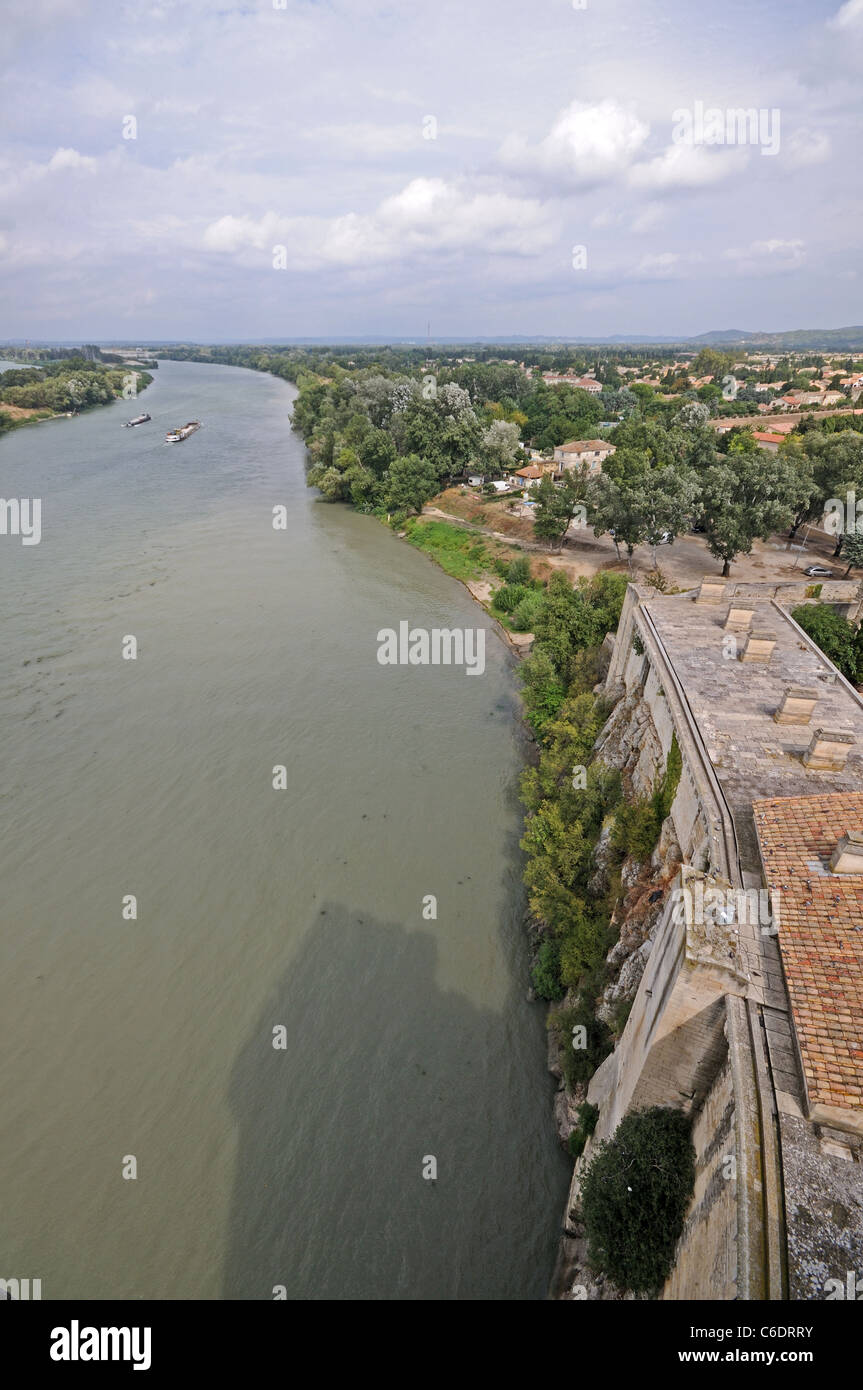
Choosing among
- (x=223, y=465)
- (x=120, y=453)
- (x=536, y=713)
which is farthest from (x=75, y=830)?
(x=120, y=453)

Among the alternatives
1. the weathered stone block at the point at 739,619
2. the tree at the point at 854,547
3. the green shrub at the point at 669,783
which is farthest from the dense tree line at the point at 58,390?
the green shrub at the point at 669,783

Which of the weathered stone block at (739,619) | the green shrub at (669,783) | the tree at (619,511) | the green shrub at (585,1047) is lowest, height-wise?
the green shrub at (585,1047)

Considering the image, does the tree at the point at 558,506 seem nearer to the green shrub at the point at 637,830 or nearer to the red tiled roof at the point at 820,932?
the green shrub at the point at 637,830

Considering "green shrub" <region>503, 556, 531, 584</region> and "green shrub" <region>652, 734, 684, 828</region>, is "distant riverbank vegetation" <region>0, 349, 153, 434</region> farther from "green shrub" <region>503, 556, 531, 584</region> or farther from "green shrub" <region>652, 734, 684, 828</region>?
"green shrub" <region>652, 734, 684, 828</region>

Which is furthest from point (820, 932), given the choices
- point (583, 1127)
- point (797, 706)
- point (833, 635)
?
point (833, 635)

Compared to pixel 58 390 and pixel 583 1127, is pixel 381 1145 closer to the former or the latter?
pixel 583 1127

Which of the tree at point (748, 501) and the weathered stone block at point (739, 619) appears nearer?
the weathered stone block at point (739, 619)
